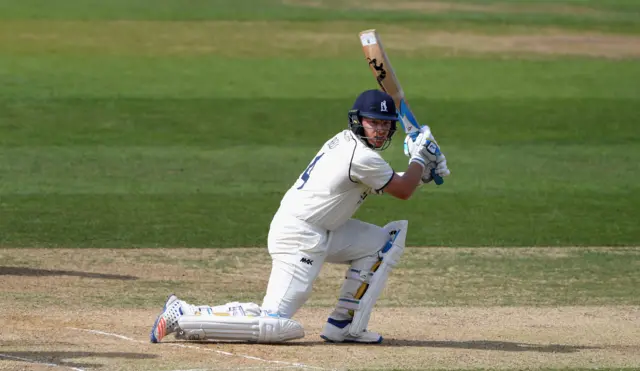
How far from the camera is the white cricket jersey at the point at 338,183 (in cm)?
737

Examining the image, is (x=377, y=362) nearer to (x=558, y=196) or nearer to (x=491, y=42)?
(x=558, y=196)

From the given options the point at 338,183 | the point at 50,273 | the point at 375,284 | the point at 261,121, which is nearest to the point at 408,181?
the point at 338,183

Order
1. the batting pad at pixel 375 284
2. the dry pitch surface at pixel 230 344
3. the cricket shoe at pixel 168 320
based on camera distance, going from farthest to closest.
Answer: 1. the batting pad at pixel 375 284
2. the cricket shoe at pixel 168 320
3. the dry pitch surface at pixel 230 344

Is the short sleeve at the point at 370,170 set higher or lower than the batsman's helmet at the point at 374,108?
lower

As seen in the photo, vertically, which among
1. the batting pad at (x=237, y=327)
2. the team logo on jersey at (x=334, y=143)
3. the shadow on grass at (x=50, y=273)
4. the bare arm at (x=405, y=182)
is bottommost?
the shadow on grass at (x=50, y=273)

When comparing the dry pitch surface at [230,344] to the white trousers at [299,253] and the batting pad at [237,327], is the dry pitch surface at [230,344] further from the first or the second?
the white trousers at [299,253]

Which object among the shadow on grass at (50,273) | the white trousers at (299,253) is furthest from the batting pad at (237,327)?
the shadow on grass at (50,273)

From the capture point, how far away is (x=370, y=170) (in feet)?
24.1

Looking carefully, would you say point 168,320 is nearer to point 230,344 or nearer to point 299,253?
point 230,344

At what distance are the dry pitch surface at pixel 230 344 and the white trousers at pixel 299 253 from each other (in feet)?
0.97

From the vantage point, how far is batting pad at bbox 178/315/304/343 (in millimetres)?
7301

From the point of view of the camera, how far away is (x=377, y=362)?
7.06m

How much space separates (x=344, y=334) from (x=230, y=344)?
2.26 ft

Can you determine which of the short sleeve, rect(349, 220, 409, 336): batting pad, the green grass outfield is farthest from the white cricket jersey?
the green grass outfield
